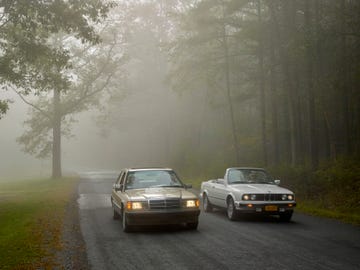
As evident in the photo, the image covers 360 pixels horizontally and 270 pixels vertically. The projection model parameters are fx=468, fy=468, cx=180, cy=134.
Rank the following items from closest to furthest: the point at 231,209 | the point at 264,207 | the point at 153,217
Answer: the point at 153,217
the point at 264,207
the point at 231,209

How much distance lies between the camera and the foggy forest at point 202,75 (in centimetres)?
2067

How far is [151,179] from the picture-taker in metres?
13.7

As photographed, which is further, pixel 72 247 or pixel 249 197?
pixel 249 197

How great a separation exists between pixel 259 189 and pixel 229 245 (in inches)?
170

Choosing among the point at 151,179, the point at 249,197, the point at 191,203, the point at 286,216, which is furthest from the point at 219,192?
the point at 191,203

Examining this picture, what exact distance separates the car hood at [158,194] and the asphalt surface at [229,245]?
3.05 feet

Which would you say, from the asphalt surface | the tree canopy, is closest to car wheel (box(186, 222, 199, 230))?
the asphalt surface

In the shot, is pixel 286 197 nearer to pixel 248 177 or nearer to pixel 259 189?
pixel 259 189

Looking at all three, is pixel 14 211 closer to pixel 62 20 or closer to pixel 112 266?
pixel 62 20

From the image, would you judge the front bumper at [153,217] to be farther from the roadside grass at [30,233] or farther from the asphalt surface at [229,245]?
the roadside grass at [30,233]

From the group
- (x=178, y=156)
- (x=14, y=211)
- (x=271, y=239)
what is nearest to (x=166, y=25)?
(x=178, y=156)

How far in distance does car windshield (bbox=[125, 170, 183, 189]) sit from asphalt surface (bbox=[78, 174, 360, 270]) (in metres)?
1.25

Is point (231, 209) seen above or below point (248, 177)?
below

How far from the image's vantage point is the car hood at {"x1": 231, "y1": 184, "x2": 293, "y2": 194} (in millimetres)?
14078
